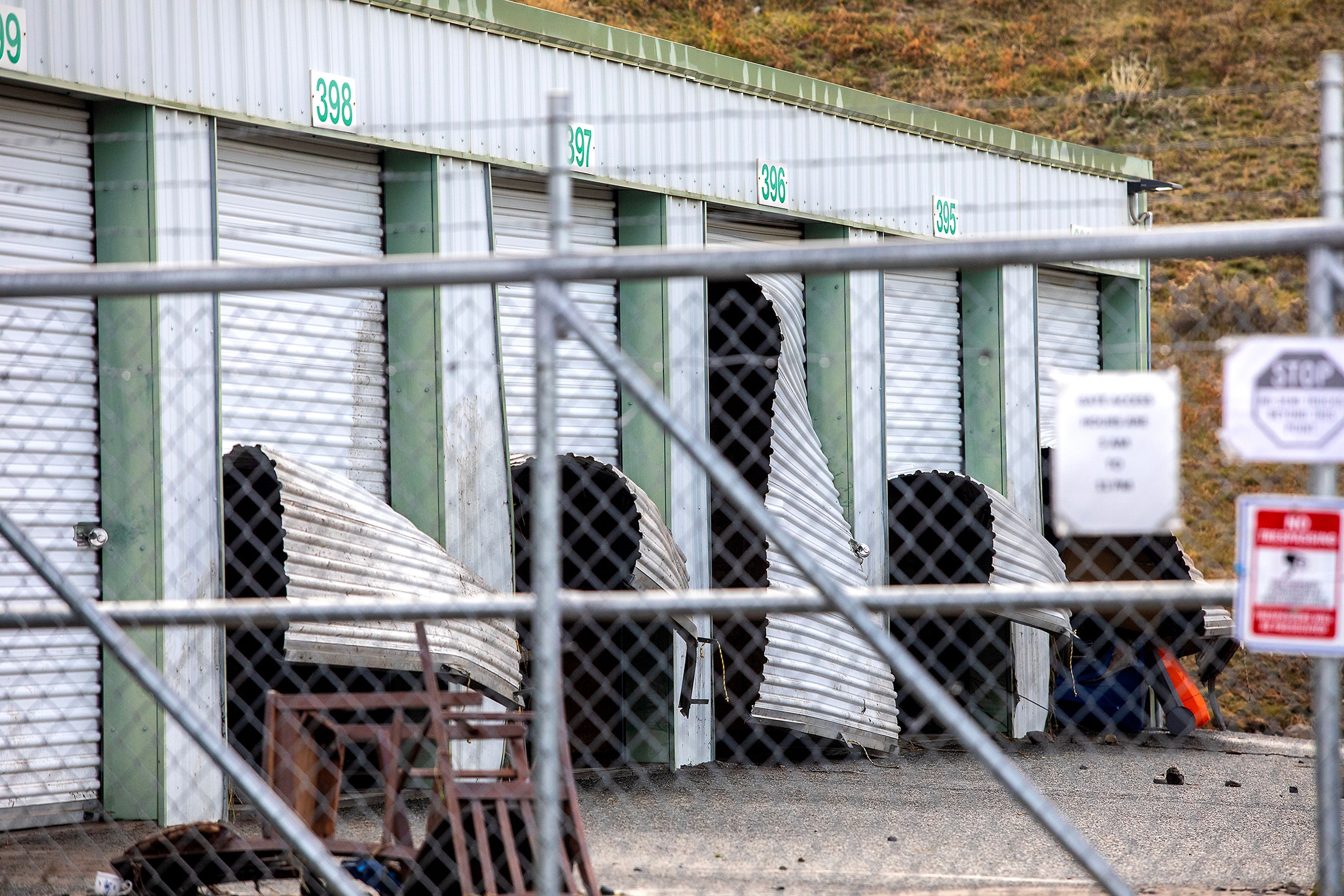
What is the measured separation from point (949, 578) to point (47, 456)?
8450 millimetres

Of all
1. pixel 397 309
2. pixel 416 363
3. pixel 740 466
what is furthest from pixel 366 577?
pixel 740 466

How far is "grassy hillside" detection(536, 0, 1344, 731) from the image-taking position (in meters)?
33.8

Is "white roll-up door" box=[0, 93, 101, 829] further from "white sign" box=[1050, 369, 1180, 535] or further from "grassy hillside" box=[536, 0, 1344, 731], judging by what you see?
"grassy hillside" box=[536, 0, 1344, 731]

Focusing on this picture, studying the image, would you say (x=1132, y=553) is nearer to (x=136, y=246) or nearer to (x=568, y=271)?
(x=136, y=246)

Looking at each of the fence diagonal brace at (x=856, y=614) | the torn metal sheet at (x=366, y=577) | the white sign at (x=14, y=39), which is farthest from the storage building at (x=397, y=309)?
the fence diagonal brace at (x=856, y=614)

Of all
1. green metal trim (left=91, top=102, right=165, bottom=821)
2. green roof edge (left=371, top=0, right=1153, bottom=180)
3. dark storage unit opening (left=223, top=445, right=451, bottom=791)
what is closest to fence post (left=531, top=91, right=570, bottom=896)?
dark storage unit opening (left=223, top=445, right=451, bottom=791)

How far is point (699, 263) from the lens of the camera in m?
3.92

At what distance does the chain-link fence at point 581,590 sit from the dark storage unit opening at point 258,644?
36 mm

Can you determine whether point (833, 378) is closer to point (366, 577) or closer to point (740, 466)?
point (740, 466)

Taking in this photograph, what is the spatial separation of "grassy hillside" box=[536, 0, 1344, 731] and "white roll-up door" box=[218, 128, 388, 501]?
2351 cm

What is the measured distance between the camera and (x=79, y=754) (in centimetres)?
823

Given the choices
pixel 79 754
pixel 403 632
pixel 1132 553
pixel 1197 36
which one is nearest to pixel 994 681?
A: pixel 1132 553

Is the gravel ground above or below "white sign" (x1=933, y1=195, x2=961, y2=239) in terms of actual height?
below

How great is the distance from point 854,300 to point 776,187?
4.08ft
